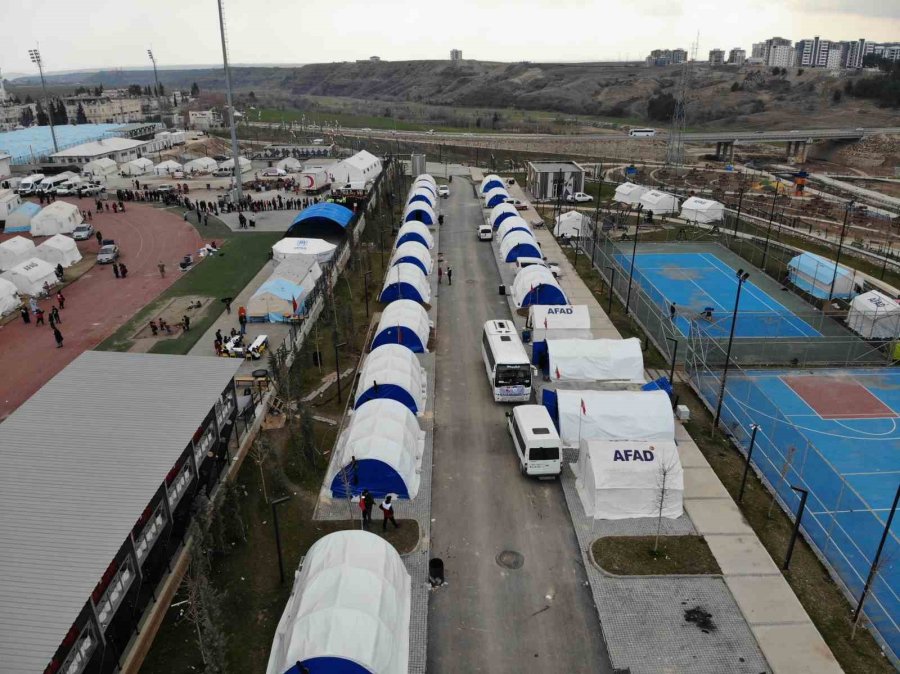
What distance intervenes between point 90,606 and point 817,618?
1585 cm

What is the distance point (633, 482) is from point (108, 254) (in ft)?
125

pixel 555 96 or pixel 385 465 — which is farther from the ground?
pixel 555 96

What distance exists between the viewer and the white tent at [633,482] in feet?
57.7

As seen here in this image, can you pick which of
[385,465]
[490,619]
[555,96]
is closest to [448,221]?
[385,465]

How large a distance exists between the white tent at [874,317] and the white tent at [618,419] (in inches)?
565

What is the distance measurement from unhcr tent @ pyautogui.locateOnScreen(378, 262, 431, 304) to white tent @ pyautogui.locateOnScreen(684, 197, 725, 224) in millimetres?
27606

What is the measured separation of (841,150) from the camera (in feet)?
295

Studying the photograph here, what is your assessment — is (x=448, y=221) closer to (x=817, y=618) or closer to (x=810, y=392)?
(x=810, y=392)

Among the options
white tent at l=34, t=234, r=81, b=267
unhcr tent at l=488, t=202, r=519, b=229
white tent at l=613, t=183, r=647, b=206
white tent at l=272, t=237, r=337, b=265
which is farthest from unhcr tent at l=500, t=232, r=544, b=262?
white tent at l=34, t=234, r=81, b=267

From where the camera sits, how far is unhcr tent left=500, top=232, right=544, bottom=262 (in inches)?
1507

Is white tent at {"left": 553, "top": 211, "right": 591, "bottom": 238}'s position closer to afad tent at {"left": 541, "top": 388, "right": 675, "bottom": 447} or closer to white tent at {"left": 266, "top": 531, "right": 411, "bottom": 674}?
afad tent at {"left": 541, "top": 388, "right": 675, "bottom": 447}

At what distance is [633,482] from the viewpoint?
1761cm

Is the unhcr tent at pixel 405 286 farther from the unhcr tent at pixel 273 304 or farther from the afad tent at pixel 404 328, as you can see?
the unhcr tent at pixel 273 304

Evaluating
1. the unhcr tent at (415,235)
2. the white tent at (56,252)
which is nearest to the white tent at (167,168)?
the white tent at (56,252)
